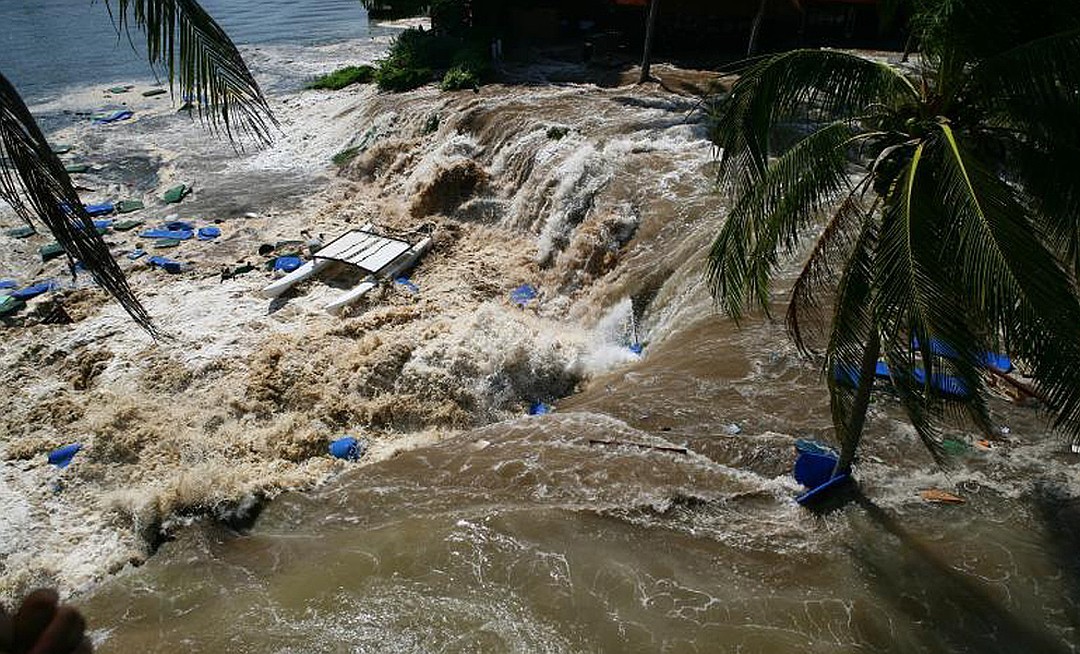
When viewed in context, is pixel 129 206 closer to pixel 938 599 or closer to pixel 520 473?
pixel 520 473

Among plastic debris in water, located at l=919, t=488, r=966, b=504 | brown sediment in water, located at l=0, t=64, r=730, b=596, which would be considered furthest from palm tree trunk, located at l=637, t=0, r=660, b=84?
plastic debris in water, located at l=919, t=488, r=966, b=504

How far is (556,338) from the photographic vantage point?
11.6 m

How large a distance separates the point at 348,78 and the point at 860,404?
24662 mm

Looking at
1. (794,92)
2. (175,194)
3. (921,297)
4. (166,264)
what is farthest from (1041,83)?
(175,194)

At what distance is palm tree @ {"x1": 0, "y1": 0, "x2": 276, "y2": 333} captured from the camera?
3221 mm

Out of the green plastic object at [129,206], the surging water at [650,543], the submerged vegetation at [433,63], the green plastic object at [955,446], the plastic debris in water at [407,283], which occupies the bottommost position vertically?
the surging water at [650,543]

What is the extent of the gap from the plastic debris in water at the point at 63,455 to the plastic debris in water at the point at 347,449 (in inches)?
136

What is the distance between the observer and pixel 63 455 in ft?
30.8

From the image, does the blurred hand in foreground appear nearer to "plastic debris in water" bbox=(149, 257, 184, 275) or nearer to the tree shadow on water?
the tree shadow on water

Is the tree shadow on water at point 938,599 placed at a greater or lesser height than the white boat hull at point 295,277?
lesser

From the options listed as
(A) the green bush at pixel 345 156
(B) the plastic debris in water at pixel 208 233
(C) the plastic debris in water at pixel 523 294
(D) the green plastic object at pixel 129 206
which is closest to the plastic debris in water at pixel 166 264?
(B) the plastic debris in water at pixel 208 233

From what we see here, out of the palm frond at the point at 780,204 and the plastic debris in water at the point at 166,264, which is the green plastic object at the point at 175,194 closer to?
the plastic debris in water at the point at 166,264

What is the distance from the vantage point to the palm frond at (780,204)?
5.04 meters

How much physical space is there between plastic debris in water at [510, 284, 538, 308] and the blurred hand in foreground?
10.8 m
